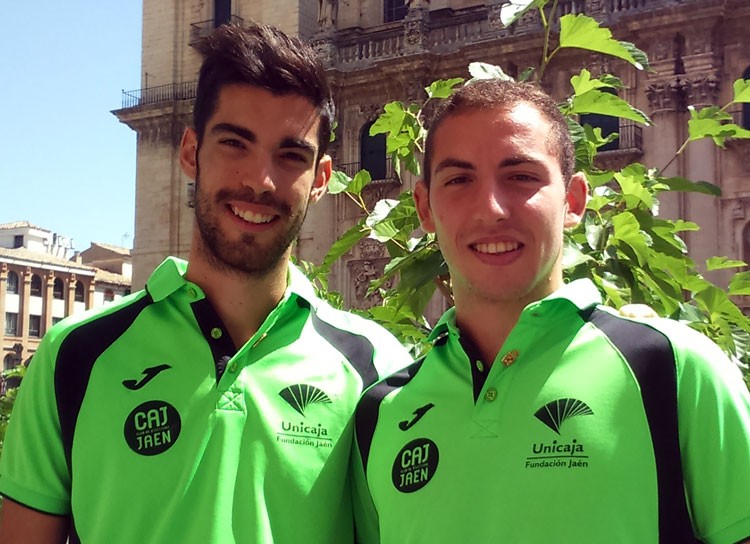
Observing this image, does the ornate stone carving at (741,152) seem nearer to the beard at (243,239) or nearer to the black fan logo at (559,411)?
the beard at (243,239)

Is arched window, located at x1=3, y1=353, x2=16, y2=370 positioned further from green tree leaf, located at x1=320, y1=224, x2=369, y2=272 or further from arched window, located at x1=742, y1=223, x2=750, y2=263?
green tree leaf, located at x1=320, y1=224, x2=369, y2=272

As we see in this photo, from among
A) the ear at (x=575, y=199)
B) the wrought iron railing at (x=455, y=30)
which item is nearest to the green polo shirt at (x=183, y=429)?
the ear at (x=575, y=199)

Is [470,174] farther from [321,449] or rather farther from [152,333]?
[152,333]

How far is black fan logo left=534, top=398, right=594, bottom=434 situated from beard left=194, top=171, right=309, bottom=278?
85 cm

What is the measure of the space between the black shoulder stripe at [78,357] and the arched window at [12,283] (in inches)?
1811

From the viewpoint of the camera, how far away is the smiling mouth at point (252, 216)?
7.91ft

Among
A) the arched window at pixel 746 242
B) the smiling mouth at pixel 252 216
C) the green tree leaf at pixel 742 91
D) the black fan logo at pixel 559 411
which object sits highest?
the arched window at pixel 746 242

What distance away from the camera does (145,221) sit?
2448cm

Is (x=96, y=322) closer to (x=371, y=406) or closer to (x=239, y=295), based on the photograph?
(x=239, y=295)

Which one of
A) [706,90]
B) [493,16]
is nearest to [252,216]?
[706,90]

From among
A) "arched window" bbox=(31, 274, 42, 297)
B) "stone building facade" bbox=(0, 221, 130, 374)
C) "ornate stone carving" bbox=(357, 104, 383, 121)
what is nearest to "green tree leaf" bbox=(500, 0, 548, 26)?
"ornate stone carving" bbox=(357, 104, 383, 121)

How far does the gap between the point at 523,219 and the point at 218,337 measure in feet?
2.73

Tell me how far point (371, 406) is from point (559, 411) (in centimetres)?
51

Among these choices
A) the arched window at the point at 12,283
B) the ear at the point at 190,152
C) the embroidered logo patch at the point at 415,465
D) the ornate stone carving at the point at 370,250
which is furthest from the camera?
the arched window at the point at 12,283
